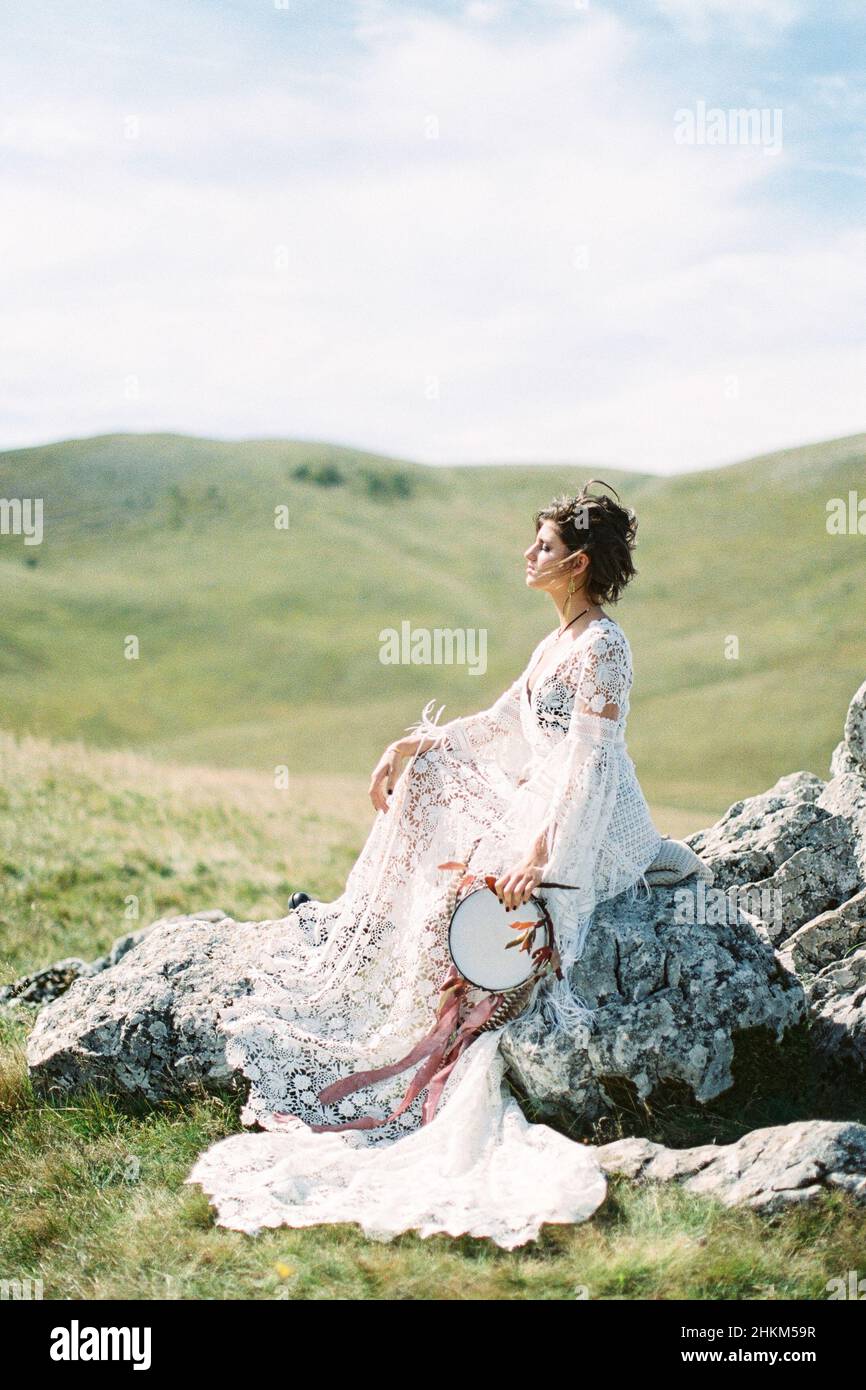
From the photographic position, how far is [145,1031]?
7.45 meters

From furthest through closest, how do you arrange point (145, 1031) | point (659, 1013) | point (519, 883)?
point (145, 1031), point (519, 883), point (659, 1013)

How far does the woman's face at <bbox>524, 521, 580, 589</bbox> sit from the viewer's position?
23.3 ft

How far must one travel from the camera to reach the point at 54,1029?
772cm

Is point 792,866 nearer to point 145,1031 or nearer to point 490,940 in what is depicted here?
point 490,940

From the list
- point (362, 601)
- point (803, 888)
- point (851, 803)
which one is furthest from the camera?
point (362, 601)

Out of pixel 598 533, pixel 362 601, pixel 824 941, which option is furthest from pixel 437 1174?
pixel 362 601

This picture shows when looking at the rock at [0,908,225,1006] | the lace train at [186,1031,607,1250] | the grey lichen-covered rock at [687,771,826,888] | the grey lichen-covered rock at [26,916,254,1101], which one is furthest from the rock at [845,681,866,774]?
the rock at [0,908,225,1006]

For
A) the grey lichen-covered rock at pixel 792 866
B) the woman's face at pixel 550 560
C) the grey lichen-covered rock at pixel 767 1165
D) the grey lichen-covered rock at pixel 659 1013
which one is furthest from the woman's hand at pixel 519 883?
the grey lichen-covered rock at pixel 792 866

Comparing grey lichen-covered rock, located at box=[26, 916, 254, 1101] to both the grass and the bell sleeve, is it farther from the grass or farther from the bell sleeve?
the bell sleeve

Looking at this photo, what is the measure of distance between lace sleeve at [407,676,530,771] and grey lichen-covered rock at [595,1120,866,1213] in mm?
2334

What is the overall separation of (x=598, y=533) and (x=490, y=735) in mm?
1333

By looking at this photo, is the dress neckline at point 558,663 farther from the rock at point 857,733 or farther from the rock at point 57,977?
the rock at point 57,977
